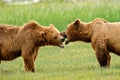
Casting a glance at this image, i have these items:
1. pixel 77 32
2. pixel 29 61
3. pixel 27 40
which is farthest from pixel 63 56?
pixel 29 61

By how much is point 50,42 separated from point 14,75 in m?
1.26

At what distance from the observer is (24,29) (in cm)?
1158

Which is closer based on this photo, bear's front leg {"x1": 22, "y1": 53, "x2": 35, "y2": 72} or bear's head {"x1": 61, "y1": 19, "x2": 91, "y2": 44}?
bear's front leg {"x1": 22, "y1": 53, "x2": 35, "y2": 72}

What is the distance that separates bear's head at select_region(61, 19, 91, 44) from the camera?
39.4ft

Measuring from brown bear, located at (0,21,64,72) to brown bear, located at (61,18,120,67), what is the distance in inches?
23.1

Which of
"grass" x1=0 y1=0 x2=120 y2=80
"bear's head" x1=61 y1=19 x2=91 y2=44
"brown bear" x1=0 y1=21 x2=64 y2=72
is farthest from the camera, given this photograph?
"bear's head" x1=61 y1=19 x2=91 y2=44

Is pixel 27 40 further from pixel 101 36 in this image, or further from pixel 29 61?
pixel 101 36

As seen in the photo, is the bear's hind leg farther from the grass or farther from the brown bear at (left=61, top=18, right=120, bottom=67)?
the grass

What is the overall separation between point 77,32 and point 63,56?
1927 millimetres

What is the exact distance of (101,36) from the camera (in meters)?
11.6

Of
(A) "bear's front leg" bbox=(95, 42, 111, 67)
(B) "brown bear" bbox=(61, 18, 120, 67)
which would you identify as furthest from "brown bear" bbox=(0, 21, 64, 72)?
(A) "bear's front leg" bbox=(95, 42, 111, 67)

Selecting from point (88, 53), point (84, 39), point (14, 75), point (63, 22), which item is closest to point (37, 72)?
point (14, 75)

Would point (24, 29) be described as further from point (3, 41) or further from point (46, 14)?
point (46, 14)

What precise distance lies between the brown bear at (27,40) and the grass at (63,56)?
0.38m
